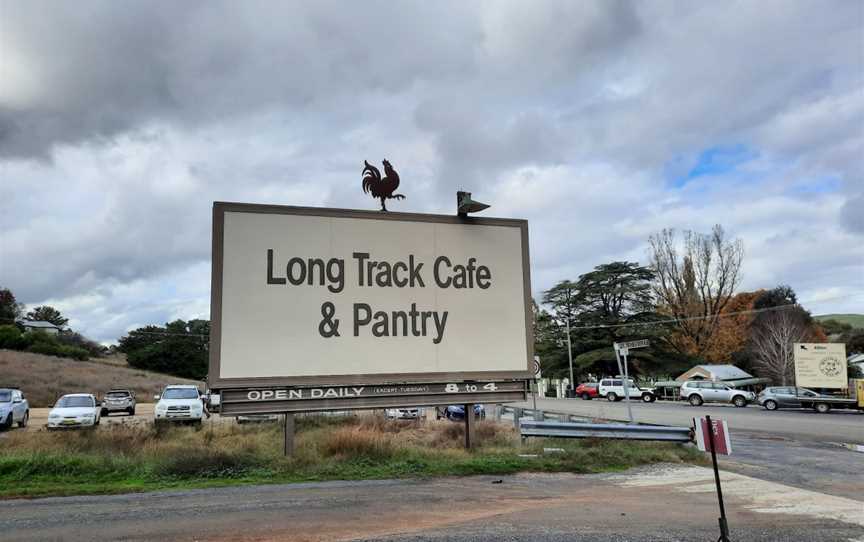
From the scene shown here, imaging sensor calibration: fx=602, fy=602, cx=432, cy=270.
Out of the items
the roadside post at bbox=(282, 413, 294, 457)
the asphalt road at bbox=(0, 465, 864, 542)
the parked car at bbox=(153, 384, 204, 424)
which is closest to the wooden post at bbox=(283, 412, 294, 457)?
the roadside post at bbox=(282, 413, 294, 457)

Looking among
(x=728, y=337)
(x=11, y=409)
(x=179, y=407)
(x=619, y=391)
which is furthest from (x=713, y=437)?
(x=728, y=337)

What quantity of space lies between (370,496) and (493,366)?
18.2ft

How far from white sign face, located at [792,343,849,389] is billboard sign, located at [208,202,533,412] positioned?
29.2 m

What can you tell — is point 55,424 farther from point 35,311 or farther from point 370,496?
point 35,311

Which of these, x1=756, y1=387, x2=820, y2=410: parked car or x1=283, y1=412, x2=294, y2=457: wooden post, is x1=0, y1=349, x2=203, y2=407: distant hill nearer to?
A: x1=283, y1=412, x2=294, y2=457: wooden post

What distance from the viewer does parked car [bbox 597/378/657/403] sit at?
49.1 metres

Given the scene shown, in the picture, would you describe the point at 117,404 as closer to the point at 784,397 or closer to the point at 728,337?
the point at 784,397

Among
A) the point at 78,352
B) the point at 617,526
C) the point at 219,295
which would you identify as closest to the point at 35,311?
the point at 78,352

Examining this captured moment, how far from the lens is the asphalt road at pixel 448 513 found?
7.00 metres

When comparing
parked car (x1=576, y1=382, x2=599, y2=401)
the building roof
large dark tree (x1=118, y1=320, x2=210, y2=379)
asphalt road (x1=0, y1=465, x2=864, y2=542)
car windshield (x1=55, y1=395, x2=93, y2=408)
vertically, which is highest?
the building roof

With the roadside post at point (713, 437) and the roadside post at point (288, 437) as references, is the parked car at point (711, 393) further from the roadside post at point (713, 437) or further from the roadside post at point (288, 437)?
the roadside post at point (713, 437)

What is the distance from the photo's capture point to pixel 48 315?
107 metres

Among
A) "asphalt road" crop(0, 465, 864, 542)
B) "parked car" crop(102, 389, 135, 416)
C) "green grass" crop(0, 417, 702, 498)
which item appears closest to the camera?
"asphalt road" crop(0, 465, 864, 542)

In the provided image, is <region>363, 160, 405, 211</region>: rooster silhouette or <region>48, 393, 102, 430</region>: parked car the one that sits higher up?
<region>363, 160, 405, 211</region>: rooster silhouette
